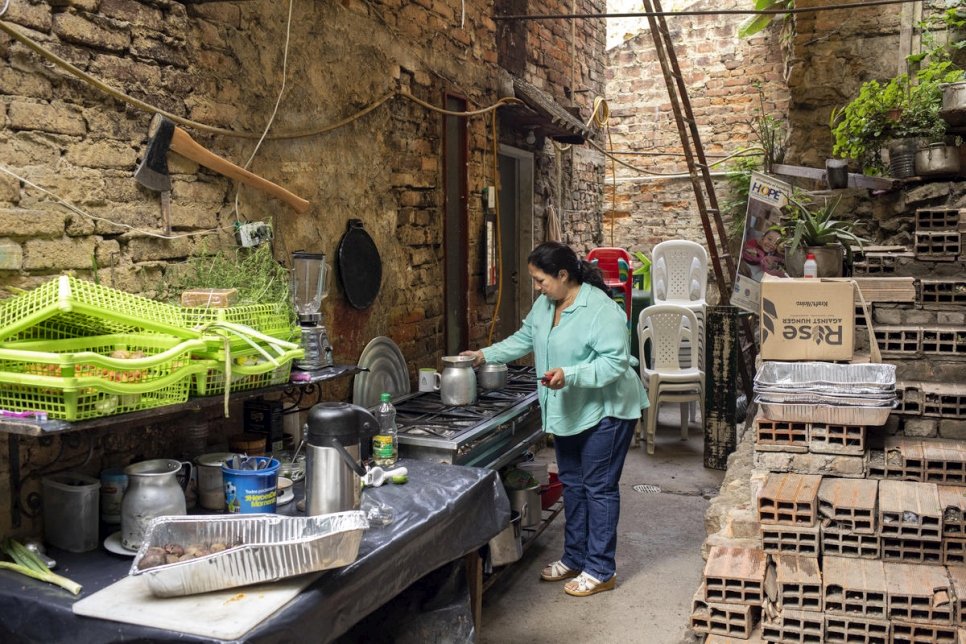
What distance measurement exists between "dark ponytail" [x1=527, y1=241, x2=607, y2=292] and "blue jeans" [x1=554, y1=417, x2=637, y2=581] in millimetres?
732

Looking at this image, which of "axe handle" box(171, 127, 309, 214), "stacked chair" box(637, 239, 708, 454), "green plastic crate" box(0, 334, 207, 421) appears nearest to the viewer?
"green plastic crate" box(0, 334, 207, 421)

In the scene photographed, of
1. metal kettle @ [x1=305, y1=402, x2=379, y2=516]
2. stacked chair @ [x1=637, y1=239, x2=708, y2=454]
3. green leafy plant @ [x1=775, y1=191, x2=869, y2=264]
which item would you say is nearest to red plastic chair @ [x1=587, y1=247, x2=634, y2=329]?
stacked chair @ [x1=637, y1=239, x2=708, y2=454]

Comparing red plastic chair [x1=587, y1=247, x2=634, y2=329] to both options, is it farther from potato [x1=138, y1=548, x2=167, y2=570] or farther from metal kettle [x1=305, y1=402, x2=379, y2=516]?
potato [x1=138, y1=548, x2=167, y2=570]

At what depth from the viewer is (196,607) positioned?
6.70 ft

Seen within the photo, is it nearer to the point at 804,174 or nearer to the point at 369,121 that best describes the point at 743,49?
the point at 804,174

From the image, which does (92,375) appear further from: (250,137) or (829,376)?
(829,376)

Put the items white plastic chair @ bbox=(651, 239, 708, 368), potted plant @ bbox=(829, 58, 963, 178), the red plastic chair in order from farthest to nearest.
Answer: white plastic chair @ bbox=(651, 239, 708, 368) < the red plastic chair < potted plant @ bbox=(829, 58, 963, 178)

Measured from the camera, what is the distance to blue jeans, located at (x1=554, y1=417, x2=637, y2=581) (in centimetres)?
423

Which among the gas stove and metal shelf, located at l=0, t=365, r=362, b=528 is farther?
the gas stove

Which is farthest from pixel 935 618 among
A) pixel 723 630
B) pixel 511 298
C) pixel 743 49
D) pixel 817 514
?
pixel 743 49

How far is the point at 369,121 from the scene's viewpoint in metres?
4.45

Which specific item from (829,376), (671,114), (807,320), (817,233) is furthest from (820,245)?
(671,114)

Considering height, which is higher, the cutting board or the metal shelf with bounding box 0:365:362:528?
the metal shelf with bounding box 0:365:362:528

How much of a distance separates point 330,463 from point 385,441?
2.36 ft
